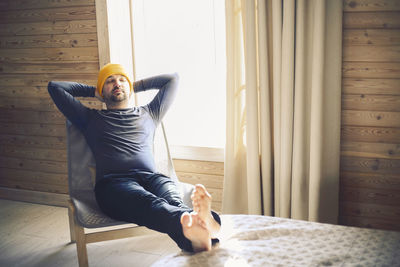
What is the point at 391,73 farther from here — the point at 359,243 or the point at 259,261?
the point at 259,261

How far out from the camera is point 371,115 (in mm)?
2281

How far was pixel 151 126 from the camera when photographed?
2527mm

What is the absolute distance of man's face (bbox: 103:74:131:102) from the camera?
2.43m

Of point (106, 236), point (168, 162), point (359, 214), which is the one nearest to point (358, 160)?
point (359, 214)

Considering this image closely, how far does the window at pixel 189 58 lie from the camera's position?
2.83 m

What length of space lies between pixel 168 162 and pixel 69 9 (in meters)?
1.41

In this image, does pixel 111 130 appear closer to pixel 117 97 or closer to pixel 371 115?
pixel 117 97

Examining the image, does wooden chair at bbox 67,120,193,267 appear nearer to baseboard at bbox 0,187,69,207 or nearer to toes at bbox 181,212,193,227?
toes at bbox 181,212,193,227

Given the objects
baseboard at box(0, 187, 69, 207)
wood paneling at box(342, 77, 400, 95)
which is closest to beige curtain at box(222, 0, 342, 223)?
wood paneling at box(342, 77, 400, 95)

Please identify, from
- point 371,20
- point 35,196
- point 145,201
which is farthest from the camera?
point 35,196

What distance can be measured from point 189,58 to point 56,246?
5.12ft

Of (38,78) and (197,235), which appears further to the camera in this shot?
(38,78)

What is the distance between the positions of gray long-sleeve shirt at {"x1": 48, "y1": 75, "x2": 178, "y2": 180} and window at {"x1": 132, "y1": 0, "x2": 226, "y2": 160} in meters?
0.50

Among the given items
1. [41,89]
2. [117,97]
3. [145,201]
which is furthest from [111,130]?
[41,89]
